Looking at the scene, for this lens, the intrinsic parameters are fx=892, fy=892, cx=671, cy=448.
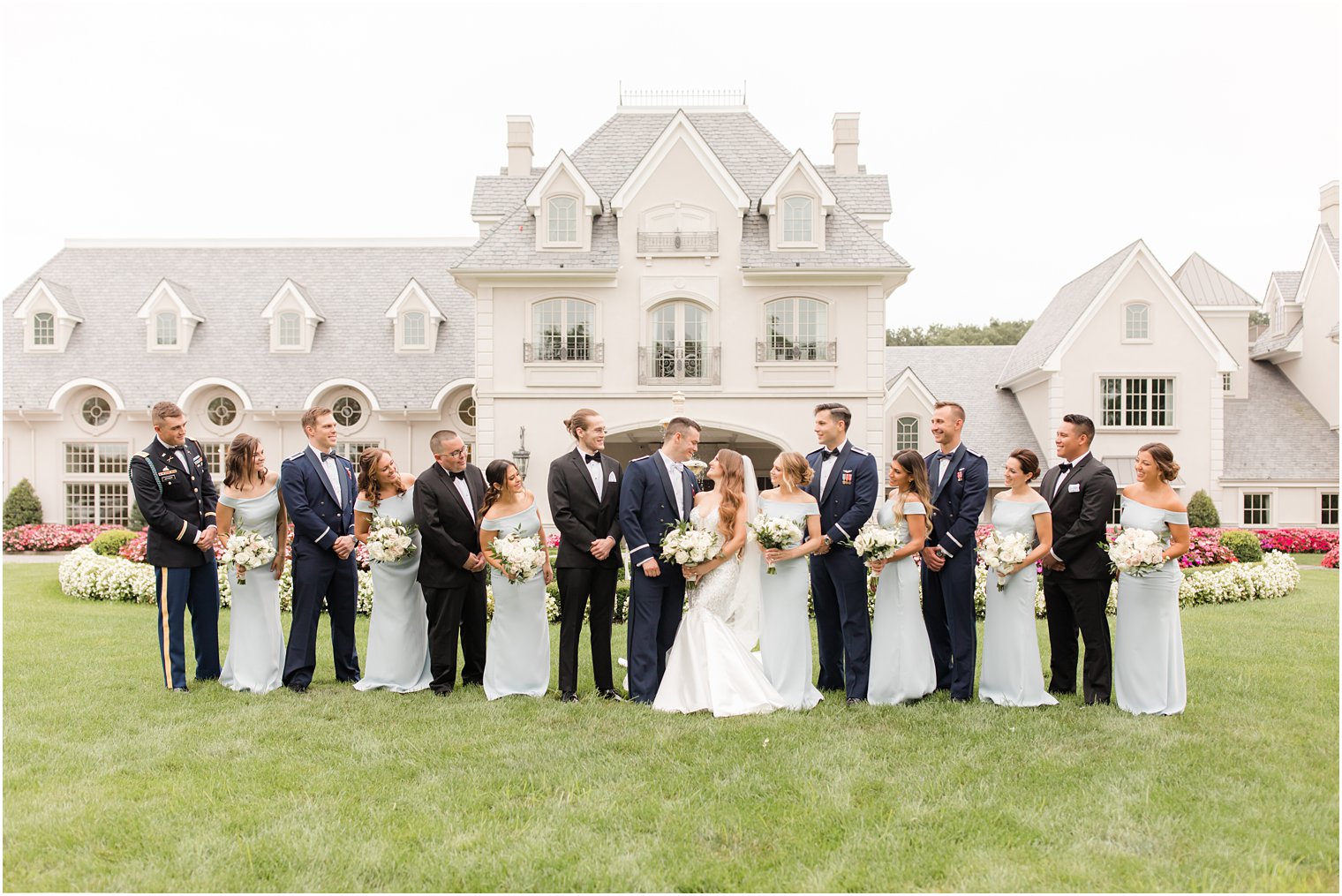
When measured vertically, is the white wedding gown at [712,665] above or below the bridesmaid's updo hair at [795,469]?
below

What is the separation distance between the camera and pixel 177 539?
7.99 metres

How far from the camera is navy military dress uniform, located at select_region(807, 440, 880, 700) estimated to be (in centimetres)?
768

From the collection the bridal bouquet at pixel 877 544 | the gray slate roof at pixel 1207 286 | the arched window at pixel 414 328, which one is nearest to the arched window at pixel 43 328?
the arched window at pixel 414 328

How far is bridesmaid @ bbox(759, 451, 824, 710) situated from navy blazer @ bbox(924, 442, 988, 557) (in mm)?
1067

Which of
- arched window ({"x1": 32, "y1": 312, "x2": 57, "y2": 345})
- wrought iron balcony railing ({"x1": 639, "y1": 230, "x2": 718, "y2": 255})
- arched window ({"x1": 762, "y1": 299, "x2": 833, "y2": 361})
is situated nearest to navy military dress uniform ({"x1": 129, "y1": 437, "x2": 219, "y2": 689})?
wrought iron balcony railing ({"x1": 639, "y1": 230, "x2": 718, "y2": 255})

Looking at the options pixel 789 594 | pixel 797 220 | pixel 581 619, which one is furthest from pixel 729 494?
pixel 797 220

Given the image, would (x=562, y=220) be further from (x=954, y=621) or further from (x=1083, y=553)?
(x=1083, y=553)

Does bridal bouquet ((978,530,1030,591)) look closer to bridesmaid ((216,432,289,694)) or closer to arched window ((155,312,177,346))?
bridesmaid ((216,432,289,694))

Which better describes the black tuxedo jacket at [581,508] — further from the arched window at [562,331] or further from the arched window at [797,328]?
the arched window at [797,328]

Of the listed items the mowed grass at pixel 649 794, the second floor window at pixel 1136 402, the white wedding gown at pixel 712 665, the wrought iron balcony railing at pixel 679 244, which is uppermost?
the wrought iron balcony railing at pixel 679 244

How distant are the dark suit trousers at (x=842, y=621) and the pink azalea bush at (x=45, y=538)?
24.0 metres

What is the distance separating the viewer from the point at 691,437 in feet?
24.7

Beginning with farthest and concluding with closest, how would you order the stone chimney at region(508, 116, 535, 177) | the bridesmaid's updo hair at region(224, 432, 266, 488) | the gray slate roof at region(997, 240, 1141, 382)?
the gray slate roof at region(997, 240, 1141, 382)
the stone chimney at region(508, 116, 535, 177)
the bridesmaid's updo hair at region(224, 432, 266, 488)

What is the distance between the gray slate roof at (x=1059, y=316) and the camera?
2727cm
